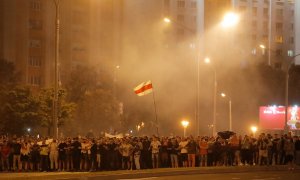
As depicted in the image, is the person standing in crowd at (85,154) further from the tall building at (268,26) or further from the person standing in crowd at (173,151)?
the tall building at (268,26)

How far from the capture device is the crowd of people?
1061 inches

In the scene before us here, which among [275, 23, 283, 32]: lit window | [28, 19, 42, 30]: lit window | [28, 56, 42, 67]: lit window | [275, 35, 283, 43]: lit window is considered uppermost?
[275, 23, 283, 32]: lit window

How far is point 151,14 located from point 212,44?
16.4 meters

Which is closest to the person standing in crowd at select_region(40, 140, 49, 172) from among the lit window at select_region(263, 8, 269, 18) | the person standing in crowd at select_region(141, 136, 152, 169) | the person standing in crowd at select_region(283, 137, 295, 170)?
the person standing in crowd at select_region(141, 136, 152, 169)

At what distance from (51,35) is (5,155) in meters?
67.8

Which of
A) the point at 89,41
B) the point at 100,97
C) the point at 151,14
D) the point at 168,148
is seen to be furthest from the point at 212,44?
the point at 168,148

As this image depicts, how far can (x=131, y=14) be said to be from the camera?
98.5 metres

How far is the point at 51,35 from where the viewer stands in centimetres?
9288

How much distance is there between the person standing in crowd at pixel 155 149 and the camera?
28156 mm

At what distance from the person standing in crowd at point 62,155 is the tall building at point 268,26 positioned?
303ft

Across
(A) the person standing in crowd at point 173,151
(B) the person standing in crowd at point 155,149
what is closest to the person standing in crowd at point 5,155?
(B) the person standing in crowd at point 155,149

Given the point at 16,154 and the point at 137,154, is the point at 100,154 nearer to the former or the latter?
the point at 137,154

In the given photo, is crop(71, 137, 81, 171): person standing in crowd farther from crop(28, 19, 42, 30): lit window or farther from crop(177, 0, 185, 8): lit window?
crop(177, 0, 185, 8): lit window

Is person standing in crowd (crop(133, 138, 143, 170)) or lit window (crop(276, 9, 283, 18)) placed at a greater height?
lit window (crop(276, 9, 283, 18))
